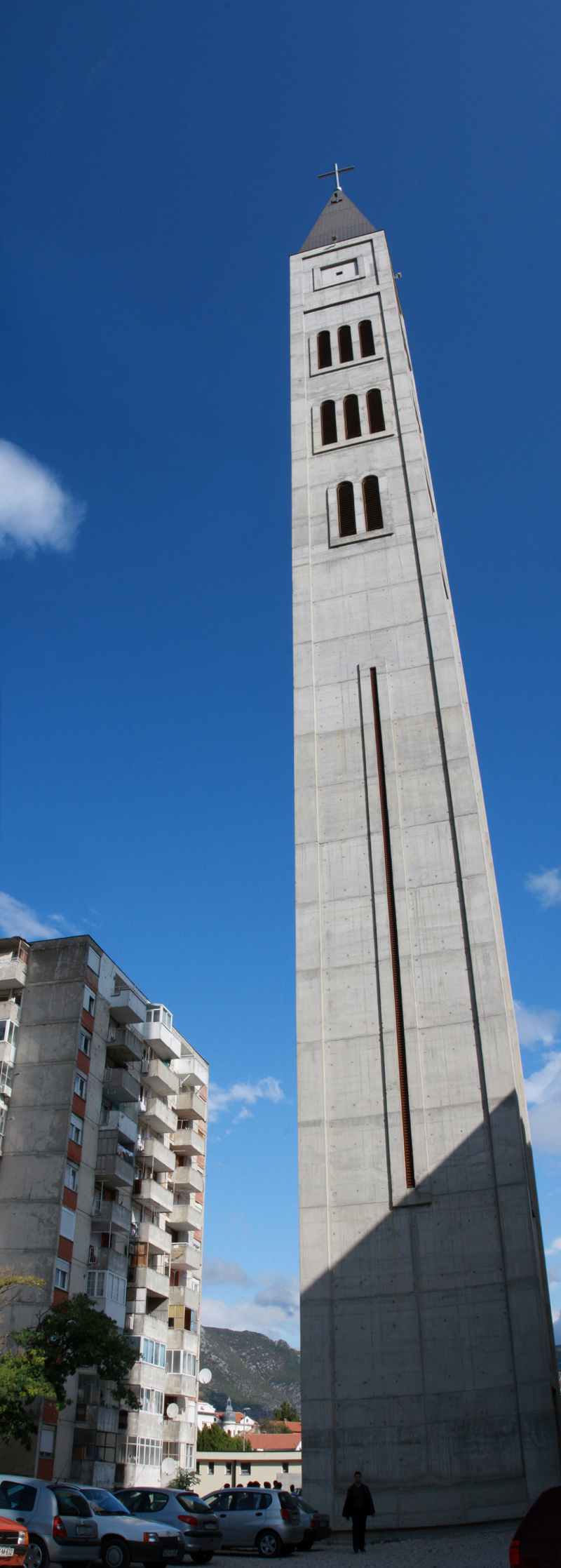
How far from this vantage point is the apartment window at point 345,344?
120ft

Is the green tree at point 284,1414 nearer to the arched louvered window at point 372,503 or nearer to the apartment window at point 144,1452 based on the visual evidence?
the apartment window at point 144,1452

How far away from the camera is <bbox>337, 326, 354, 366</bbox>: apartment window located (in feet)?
120

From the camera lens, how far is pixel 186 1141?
141 feet

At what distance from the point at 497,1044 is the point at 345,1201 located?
15.2ft

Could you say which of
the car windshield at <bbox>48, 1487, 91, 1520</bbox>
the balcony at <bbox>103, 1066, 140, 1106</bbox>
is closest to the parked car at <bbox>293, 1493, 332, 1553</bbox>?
the car windshield at <bbox>48, 1487, 91, 1520</bbox>

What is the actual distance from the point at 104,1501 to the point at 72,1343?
11770mm

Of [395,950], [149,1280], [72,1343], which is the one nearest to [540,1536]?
[395,950]

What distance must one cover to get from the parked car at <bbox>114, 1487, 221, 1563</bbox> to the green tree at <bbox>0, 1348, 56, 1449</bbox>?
9.69 m

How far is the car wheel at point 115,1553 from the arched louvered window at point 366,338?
33.2 m

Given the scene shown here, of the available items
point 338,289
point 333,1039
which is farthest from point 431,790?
point 338,289

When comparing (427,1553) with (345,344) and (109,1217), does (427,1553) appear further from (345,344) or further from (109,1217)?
(345,344)

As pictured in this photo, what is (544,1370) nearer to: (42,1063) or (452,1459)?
(452,1459)

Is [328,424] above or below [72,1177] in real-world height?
above

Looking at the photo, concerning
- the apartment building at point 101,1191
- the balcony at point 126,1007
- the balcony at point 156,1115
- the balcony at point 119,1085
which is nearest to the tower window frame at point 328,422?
the apartment building at point 101,1191
